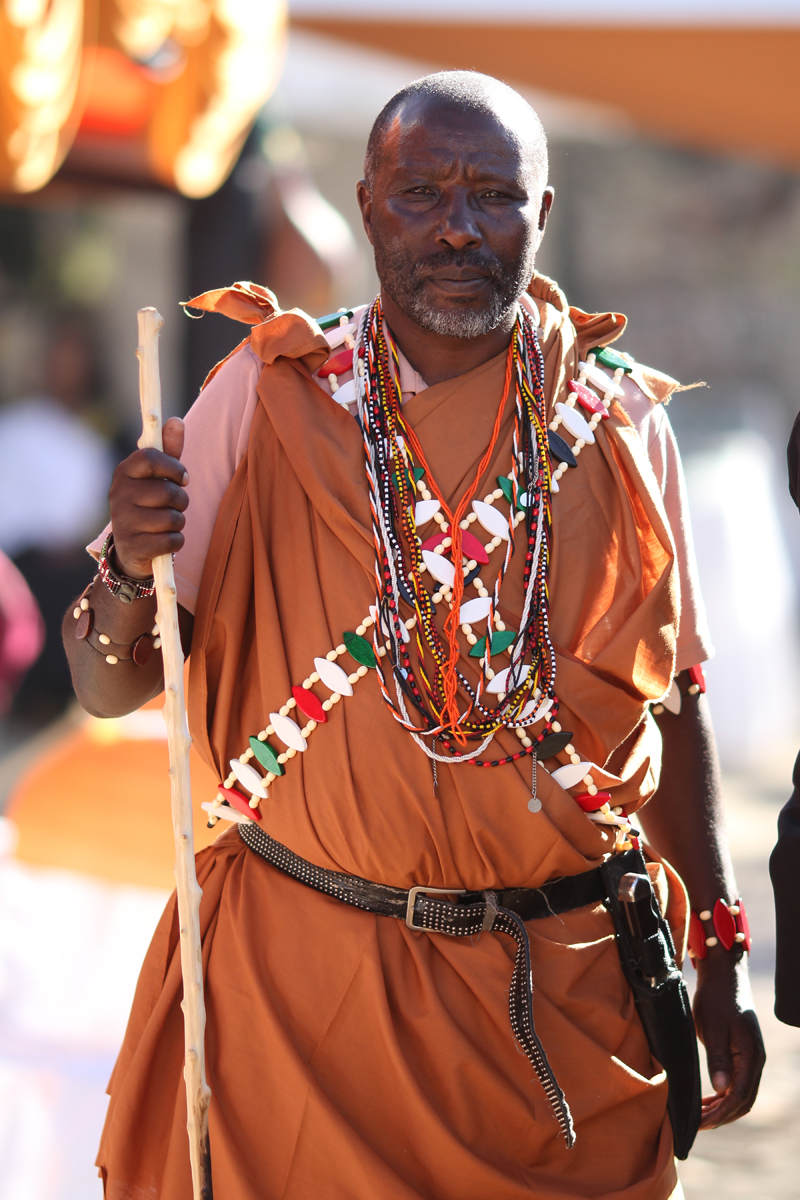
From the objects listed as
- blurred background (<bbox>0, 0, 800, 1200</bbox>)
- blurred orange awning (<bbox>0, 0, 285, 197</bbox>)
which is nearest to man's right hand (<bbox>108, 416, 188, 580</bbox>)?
blurred background (<bbox>0, 0, 800, 1200</bbox>)

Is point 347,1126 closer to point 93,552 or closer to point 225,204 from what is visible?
point 93,552

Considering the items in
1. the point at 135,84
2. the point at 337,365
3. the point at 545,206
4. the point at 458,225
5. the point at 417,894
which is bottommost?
the point at 417,894

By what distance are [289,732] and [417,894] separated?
1.04ft

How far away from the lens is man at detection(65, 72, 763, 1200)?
2.14m

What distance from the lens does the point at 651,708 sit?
2.58 metres

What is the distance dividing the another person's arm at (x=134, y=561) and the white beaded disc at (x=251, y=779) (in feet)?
0.61

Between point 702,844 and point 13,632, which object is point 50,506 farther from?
point 702,844

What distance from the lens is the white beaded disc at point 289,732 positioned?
220 cm

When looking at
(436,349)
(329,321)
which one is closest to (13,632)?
(329,321)

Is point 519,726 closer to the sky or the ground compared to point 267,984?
closer to the sky

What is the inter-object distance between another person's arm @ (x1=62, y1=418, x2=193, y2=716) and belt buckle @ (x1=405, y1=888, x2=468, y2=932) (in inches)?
20.4

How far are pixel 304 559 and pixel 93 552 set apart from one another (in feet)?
1.12

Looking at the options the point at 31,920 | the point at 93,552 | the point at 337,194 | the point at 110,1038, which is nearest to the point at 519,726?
the point at 93,552

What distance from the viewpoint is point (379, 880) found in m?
2.18
